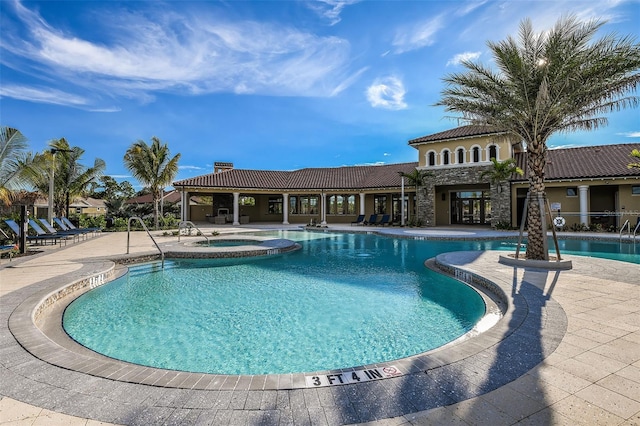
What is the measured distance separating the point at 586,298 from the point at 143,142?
79.7ft

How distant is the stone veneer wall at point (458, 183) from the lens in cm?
2014

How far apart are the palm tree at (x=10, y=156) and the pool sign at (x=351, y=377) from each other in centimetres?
1395

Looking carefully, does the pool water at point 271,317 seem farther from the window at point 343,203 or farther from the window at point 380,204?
the window at point 343,203

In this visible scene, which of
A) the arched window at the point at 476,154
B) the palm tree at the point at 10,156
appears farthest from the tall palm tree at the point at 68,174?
the arched window at the point at 476,154

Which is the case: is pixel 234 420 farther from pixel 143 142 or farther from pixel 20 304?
pixel 143 142

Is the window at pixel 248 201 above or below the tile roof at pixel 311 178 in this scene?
below

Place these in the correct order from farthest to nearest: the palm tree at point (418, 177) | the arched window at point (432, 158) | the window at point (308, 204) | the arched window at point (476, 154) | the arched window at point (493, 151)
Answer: the window at point (308, 204)
the arched window at point (432, 158)
the palm tree at point (418, 177)
the arched window at point (476, 154)
the arched window at point (493, 151)

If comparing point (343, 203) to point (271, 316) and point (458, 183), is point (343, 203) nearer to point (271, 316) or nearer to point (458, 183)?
point (458, 183)

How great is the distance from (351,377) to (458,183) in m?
A: 21.5

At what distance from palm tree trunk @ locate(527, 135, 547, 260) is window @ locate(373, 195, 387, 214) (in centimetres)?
1873

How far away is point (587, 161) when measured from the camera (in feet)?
65.8

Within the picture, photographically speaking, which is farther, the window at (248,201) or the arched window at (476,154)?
the window at (248,201)

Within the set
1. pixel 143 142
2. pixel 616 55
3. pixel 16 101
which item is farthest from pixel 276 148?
pixel 616 55

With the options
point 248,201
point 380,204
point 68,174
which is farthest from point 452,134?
point 68,174
